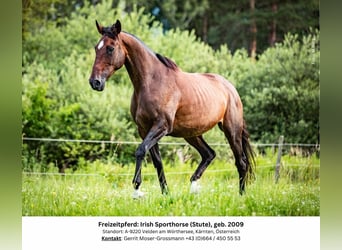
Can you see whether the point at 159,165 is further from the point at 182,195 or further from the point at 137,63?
the point at 137,63

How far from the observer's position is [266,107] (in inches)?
314

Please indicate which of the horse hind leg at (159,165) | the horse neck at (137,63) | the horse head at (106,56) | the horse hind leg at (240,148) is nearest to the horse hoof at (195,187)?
the horse hind leg at (159,165)

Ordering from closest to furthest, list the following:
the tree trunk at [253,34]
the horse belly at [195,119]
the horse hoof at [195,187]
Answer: the horse belly at [195,119] < the horse hoof at [195,187] < the tree trunk at [253,34]

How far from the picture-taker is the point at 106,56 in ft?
19.2

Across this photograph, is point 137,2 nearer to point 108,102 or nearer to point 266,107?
point 108,102

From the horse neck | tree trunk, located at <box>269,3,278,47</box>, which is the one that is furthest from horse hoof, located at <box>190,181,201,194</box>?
tree trunk, located at <box>269,3,278,47</box>

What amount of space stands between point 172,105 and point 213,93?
0.61 meters

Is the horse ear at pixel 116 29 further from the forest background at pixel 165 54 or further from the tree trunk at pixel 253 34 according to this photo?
the tree trunk at pixel 253 34

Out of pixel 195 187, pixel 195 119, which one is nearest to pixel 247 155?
pixel 195 187

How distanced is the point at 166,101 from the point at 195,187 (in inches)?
42.1

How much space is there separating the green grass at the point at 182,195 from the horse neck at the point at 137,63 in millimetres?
1096

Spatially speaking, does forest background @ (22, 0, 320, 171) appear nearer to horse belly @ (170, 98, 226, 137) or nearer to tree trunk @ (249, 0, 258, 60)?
tree trunk @ (249, 0, 258, 60)

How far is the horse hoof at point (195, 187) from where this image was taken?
6469 millimetres

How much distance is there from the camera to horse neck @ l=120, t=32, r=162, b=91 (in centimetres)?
604
